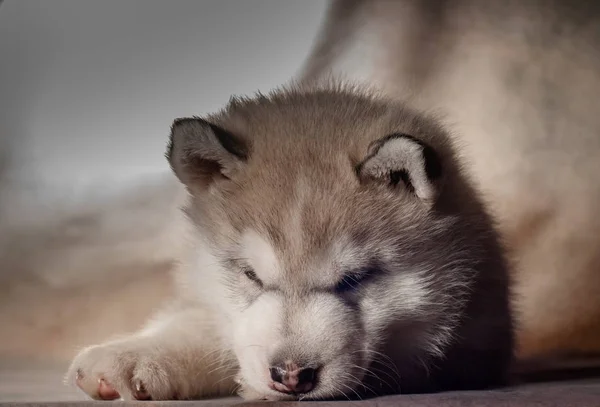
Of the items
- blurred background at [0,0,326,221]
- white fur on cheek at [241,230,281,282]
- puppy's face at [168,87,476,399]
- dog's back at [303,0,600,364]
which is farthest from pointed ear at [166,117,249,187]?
dog's back at [303,0,600,364]

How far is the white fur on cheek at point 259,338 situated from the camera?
53.4 inches

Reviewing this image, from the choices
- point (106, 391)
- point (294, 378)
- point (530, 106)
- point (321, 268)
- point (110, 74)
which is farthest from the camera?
point (530, 106)

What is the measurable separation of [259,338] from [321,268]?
0.17m

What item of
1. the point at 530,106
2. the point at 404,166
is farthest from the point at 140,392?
the point at 530,106

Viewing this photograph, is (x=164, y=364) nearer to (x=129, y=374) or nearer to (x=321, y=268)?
(x=129, y=374)

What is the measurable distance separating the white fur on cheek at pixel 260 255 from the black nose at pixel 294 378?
0.63 feet

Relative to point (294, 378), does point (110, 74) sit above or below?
above

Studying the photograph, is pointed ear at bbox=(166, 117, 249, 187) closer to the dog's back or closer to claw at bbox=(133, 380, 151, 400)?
claw at bbox=(133, 380, 151, 400)

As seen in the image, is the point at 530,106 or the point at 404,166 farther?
the point at 530,106

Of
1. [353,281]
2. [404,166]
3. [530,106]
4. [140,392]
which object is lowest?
[140,392]

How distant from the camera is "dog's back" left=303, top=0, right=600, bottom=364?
2.29m

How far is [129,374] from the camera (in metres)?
1.54

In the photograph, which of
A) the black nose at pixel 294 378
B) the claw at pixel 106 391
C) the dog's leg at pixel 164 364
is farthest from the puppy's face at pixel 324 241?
the claw at pixel 106 391

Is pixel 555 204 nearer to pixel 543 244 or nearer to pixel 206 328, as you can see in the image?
pixel 543 244
